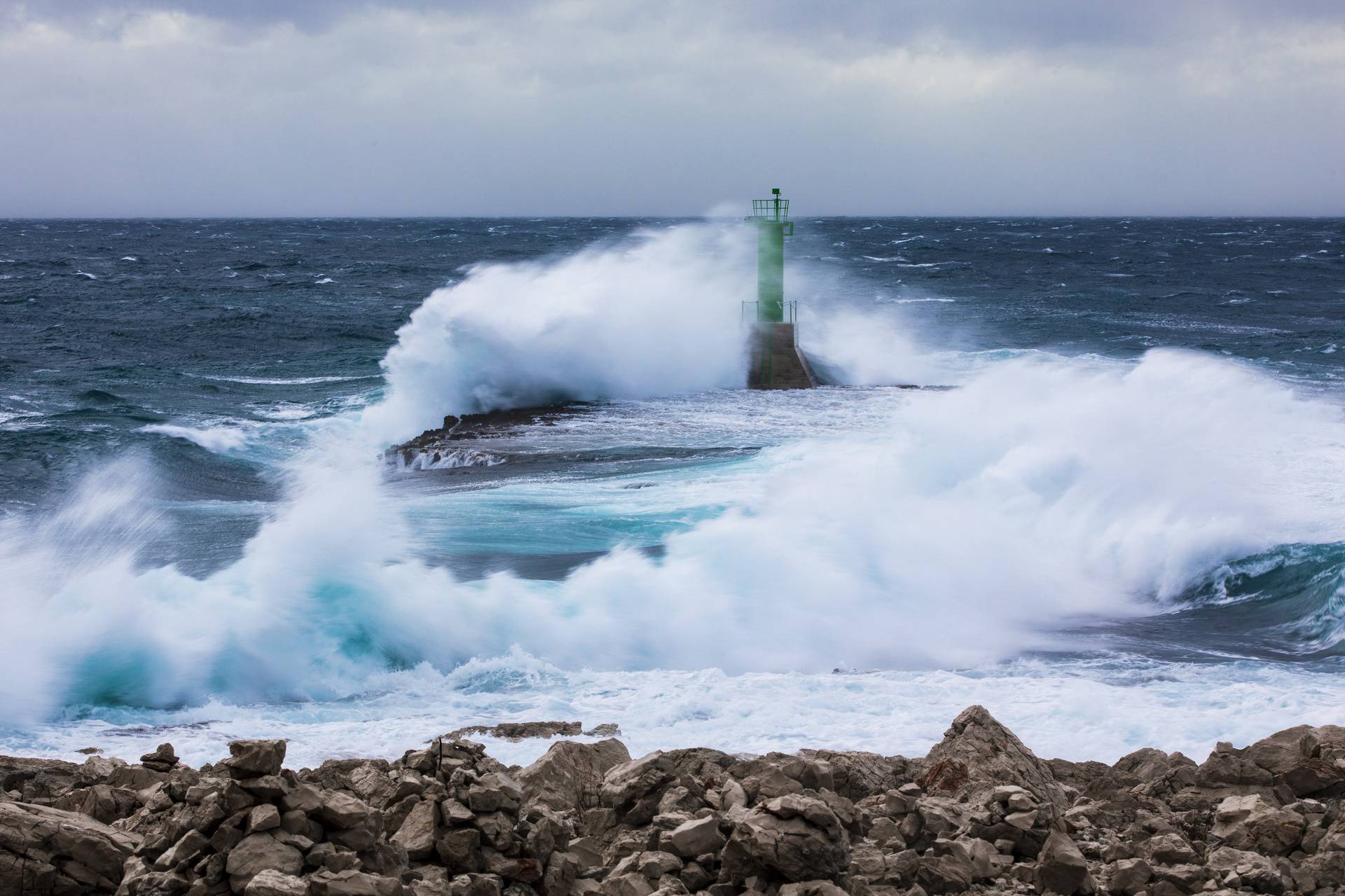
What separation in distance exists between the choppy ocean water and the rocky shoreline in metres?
1.43

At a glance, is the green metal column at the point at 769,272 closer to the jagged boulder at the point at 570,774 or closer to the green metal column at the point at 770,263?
the green metal column at the point at 770,263

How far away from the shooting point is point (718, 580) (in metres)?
10.9

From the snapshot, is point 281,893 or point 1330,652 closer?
point 281,893

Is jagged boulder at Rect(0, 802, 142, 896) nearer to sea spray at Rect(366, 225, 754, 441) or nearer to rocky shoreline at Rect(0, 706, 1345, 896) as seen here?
rocky shoreline at Rect(0, 706, 1345, 896)

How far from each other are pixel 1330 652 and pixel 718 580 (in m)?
5.09

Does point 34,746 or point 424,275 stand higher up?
point 424,275

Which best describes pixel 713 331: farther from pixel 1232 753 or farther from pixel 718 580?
pixel 1232 753

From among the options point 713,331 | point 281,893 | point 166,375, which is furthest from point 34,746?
point 166,375

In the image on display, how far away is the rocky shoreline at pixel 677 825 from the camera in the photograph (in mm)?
4152

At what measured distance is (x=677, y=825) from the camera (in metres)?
4.75

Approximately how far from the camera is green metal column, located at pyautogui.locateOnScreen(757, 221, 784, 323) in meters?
23.9

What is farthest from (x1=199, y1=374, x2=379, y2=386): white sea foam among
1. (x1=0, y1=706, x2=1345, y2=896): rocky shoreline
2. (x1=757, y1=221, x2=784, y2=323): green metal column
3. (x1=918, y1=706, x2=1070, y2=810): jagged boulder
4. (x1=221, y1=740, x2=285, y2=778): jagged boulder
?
(x1=221, y1=740, x2=285, y2=778): jagged boulder

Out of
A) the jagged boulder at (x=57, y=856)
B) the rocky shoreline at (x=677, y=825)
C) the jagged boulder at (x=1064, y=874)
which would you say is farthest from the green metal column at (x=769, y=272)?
the jagged boulder at (x=57, y=856)

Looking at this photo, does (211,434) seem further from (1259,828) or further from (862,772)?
(1259,828)
